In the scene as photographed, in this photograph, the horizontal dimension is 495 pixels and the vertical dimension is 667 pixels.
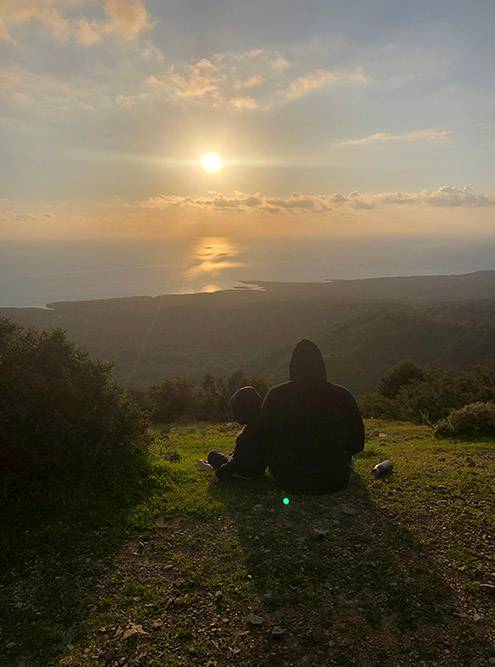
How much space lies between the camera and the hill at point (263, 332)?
190 ft

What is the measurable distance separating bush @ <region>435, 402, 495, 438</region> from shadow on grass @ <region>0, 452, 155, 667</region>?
9.87m

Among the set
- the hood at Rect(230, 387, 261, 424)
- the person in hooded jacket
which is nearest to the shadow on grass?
the person in hooded jacket

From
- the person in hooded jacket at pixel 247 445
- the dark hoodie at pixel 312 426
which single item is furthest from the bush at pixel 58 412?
the dark hoodie at pixel 312 426

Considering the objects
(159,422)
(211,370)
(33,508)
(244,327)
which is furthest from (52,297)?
(33,508)

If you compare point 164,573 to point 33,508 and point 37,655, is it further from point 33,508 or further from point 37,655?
point 33,508

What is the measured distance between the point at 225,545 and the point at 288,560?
35.0 inches

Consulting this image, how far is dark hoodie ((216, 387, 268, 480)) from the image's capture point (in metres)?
7.48

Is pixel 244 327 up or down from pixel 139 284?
down

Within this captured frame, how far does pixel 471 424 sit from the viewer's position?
13695 mm

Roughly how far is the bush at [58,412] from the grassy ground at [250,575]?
60 centimetres

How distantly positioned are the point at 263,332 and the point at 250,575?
8707 cm

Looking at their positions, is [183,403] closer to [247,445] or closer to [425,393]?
[425,393]

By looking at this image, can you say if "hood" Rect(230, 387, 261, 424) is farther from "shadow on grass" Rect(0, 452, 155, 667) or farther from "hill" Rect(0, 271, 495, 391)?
"hill" Rect(0, 271, 495, 391)

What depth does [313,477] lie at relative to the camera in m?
7.04
